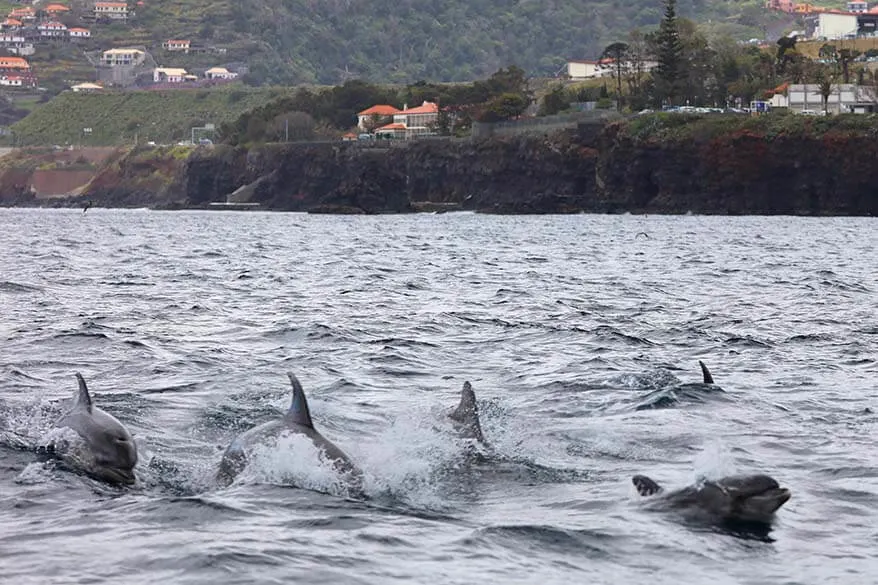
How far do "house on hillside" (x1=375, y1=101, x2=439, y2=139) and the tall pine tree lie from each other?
3356cm

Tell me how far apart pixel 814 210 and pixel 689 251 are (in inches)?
2507

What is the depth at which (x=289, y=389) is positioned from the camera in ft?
66.0

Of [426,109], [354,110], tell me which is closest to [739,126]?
[426,109]

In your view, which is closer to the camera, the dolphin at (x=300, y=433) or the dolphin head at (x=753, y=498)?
the dolphin head at (x=753, y=498)

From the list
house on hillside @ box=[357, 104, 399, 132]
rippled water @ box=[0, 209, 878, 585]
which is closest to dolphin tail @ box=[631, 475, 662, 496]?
rippled water @ box=[0, 209, 878, 585]

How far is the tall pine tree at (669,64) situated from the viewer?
5664 inches

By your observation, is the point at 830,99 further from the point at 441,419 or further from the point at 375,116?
the point at 441,419

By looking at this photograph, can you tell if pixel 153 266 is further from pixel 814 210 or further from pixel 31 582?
pixel 814 210

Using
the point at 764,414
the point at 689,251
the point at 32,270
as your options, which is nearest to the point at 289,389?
the point at 764,414

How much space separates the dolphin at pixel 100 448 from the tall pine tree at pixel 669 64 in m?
133

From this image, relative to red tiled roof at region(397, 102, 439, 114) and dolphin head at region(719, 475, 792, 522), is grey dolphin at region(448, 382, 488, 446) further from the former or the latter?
red tiled roof at region(397, 102, 439, 114)

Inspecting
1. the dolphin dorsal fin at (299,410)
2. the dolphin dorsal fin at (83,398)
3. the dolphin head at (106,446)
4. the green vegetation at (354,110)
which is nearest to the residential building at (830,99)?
the green vegetation at (354,110)

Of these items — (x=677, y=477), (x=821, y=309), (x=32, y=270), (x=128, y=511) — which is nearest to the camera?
(x=128, y=511)

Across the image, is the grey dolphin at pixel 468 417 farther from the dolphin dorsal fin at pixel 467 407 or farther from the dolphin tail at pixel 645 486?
the dolphin tail at pixel 645 486
